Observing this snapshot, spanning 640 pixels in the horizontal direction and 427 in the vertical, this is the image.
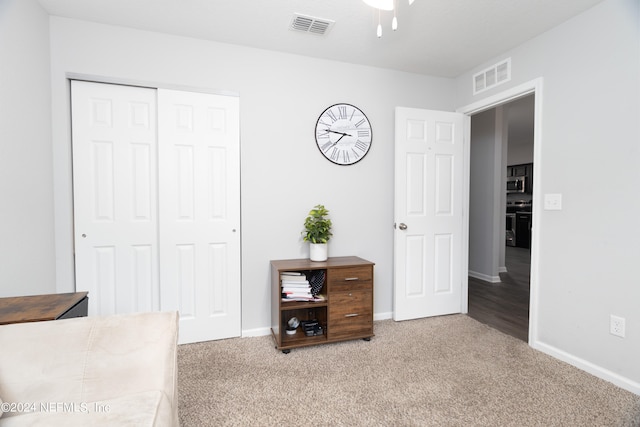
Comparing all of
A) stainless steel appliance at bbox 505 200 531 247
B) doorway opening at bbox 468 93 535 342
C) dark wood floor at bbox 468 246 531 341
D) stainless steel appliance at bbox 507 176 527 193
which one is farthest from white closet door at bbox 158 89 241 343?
stainless steel appliance at bbox 507 176 527 193

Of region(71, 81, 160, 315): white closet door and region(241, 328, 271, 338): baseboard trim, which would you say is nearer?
region(71, 81, 160, 315): white closet door

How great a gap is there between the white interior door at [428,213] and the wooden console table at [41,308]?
249 centimetres

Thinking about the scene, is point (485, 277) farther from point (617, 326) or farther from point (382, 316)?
point (617, 326)

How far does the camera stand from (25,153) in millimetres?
1948

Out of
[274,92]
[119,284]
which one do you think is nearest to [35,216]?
[119,284]

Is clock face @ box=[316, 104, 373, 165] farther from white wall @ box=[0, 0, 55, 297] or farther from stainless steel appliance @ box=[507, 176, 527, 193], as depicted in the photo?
stainless steel appliance @ box=[507, 176, 527, 193]

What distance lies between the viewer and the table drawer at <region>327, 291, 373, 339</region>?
2594 mm

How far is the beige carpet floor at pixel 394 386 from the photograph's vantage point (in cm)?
171

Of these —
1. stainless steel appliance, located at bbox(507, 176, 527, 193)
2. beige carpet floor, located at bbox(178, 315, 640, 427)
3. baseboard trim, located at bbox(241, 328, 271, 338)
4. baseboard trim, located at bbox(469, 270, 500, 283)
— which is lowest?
beige carpet floor, located at bbox(178, 315, 640, 427)

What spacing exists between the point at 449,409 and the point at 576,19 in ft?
9.11

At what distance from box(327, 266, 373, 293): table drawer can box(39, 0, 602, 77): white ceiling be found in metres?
1.91

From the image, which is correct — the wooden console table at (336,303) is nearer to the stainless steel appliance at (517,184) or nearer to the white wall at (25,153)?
the white wall at (25,153)

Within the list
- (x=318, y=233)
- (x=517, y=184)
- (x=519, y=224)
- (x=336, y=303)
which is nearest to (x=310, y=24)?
(x=318, y=233)

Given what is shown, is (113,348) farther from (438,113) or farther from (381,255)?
(438,113)
